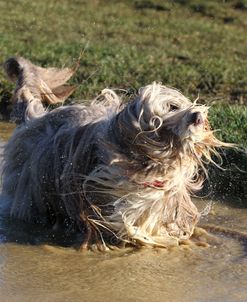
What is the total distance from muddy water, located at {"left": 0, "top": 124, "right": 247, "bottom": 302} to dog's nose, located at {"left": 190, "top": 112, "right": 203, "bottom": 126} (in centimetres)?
89

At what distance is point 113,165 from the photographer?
4.79 m

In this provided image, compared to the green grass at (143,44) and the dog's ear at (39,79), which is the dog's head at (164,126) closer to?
the dog's ear at (39,79)

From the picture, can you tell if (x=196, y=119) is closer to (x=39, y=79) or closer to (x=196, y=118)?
(x=196, y=118)

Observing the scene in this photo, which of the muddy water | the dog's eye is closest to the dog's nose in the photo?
the dog's eye

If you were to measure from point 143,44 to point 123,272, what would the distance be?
9415mm

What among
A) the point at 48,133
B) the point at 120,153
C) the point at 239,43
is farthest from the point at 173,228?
the point at 239,43

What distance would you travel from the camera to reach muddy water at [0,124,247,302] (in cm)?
434

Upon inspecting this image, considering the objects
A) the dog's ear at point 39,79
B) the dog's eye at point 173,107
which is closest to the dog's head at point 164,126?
the dog's eye at point 173,107

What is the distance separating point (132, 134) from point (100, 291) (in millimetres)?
897

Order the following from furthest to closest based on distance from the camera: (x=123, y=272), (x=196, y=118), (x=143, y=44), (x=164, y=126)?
1. (x=143, y=44)
2. (x=123, y=272)
3. (x=164, y=126)
4. (x=196, y=118)

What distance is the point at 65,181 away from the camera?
204 inches

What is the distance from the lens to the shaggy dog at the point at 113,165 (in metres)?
4.58

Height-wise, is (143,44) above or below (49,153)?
below

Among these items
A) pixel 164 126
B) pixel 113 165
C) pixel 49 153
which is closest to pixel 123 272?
pixel 113 165
